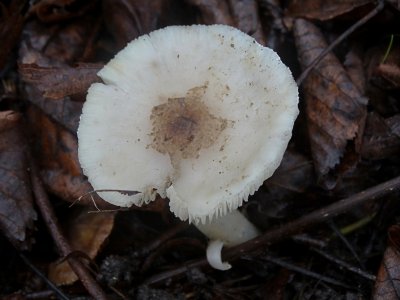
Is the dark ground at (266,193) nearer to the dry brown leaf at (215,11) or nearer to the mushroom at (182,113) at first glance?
the dry brown leaf at (215,11)

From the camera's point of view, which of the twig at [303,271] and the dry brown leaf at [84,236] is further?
the dry brown leaf at [84,236]

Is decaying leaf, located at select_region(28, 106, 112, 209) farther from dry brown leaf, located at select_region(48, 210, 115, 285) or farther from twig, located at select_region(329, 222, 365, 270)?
twig, located at select_region(329, 222, 365, 270)

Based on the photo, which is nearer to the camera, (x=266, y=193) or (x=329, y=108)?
(x=329, y=108)

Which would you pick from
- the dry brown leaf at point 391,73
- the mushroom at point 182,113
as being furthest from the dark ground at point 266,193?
the mushroom at point 182,113

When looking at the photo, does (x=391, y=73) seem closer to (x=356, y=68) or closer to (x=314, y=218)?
(x=356, y=68)

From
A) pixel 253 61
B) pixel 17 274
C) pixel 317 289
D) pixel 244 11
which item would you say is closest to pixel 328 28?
pixel 244 11

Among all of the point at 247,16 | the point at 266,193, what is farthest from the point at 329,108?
the point at 247,16
